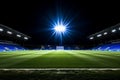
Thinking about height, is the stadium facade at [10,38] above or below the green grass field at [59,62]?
above

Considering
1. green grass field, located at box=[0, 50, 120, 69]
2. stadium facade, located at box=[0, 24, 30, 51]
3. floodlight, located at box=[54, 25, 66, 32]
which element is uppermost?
floodlight, located at box=[54, 25, 66, 32]

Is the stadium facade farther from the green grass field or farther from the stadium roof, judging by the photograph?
the green grass field

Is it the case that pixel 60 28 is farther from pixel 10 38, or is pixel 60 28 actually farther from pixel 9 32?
pixel 9 32

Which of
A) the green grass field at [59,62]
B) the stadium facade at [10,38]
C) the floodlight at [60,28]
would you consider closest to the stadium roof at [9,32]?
the stadium facade at [10,38]

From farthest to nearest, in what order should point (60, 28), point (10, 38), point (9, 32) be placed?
point (60, 28) → point (10, 38) → point (9, 32)

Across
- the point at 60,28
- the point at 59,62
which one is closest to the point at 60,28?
the point at 60,28

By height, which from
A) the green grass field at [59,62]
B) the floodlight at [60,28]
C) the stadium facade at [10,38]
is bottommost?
the green grass field at [59,62]

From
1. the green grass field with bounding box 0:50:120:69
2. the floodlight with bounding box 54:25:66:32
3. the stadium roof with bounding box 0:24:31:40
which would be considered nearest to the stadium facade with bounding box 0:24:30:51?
the stadium roof with bounding box 0:24:31:40

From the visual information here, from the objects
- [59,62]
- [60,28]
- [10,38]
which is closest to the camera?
[59,62]

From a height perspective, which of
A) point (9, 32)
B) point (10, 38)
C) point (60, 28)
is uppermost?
point (60, 28)

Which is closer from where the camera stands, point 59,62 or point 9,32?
point 59,62

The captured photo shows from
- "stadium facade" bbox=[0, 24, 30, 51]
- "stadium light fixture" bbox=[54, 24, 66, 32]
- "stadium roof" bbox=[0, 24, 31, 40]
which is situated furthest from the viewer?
"stadium light fixture" bbox=[54, 24, 66, 32]

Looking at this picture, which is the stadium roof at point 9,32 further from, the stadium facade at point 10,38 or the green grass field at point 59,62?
the green grass field at point 59,62

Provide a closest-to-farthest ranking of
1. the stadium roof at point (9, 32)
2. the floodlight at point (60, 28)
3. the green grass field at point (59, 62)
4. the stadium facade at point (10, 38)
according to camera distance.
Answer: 1. the green grass field at point (59, 62)
2. the stadium facade at point (10, 38)
3. the stadium roof at point (9, 32)
4. the floodlight at point (60, 28)
